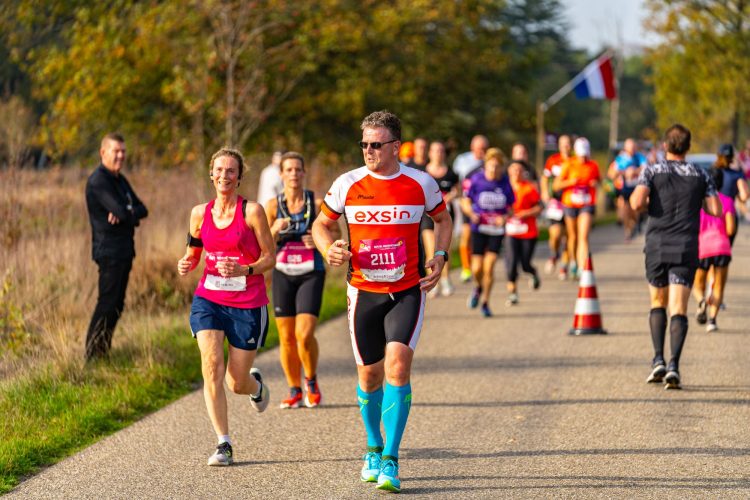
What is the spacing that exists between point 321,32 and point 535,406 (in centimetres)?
1774

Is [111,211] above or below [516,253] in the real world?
above

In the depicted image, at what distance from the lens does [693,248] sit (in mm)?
9578

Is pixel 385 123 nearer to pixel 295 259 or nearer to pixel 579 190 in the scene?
pixel 295 259

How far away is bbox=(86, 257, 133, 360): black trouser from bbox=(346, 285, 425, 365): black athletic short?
A: 356 centimetres

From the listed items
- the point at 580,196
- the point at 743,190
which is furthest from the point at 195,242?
the point at 580,196

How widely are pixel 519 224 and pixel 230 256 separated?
855 cm

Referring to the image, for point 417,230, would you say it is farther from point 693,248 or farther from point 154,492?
point 693,248

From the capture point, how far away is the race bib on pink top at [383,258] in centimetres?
677

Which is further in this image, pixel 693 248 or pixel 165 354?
pixel 165 354

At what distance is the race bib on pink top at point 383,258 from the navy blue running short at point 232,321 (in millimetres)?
975

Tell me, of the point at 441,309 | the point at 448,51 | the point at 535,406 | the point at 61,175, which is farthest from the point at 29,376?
the point at 448,51

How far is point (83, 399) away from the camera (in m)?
8.83

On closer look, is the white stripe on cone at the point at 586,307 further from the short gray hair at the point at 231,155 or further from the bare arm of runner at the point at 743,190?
the short gray hair at the point at 231,155

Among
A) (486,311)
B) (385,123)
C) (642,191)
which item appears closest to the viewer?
(385,123)
